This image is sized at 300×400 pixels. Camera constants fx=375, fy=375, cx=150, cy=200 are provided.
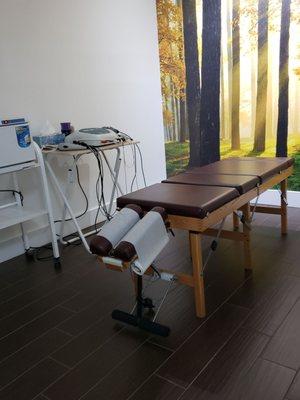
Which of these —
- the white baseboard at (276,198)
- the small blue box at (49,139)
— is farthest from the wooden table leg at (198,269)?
the white baseboard at (276,198)

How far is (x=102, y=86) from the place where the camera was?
11.2 ft

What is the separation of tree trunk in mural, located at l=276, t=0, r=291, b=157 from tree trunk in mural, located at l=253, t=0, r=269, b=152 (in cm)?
14

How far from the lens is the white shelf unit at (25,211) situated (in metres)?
2.39

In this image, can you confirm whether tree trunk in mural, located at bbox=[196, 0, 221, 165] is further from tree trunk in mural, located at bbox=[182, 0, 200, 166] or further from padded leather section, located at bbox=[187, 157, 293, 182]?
padded leather section, located at bbox=[187, 157, 293, 182]

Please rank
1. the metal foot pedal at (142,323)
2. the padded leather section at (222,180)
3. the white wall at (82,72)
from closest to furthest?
the metal foot pedal at (142,323)
the padded leather section at (222,180)
the white wall at (82,72)

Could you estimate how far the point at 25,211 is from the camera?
261cm

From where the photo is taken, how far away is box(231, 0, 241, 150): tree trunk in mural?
3491 mm

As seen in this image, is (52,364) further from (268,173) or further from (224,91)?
(224,91)

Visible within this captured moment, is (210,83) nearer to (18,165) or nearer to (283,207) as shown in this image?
(283,207)

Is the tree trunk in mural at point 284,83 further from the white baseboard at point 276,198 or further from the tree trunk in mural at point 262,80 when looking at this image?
the white baseboard at point 276,198

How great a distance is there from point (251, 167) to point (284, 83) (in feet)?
4.19

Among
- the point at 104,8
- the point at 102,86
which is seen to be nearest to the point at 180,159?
the point at 102,86

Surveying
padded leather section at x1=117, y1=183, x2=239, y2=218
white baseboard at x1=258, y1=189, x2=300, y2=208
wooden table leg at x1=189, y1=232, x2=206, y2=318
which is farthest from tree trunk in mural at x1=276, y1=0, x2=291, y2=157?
wooden table leg at x1=189, y1=232, x2=206, y2=318

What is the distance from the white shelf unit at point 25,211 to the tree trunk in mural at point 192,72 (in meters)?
2.01
